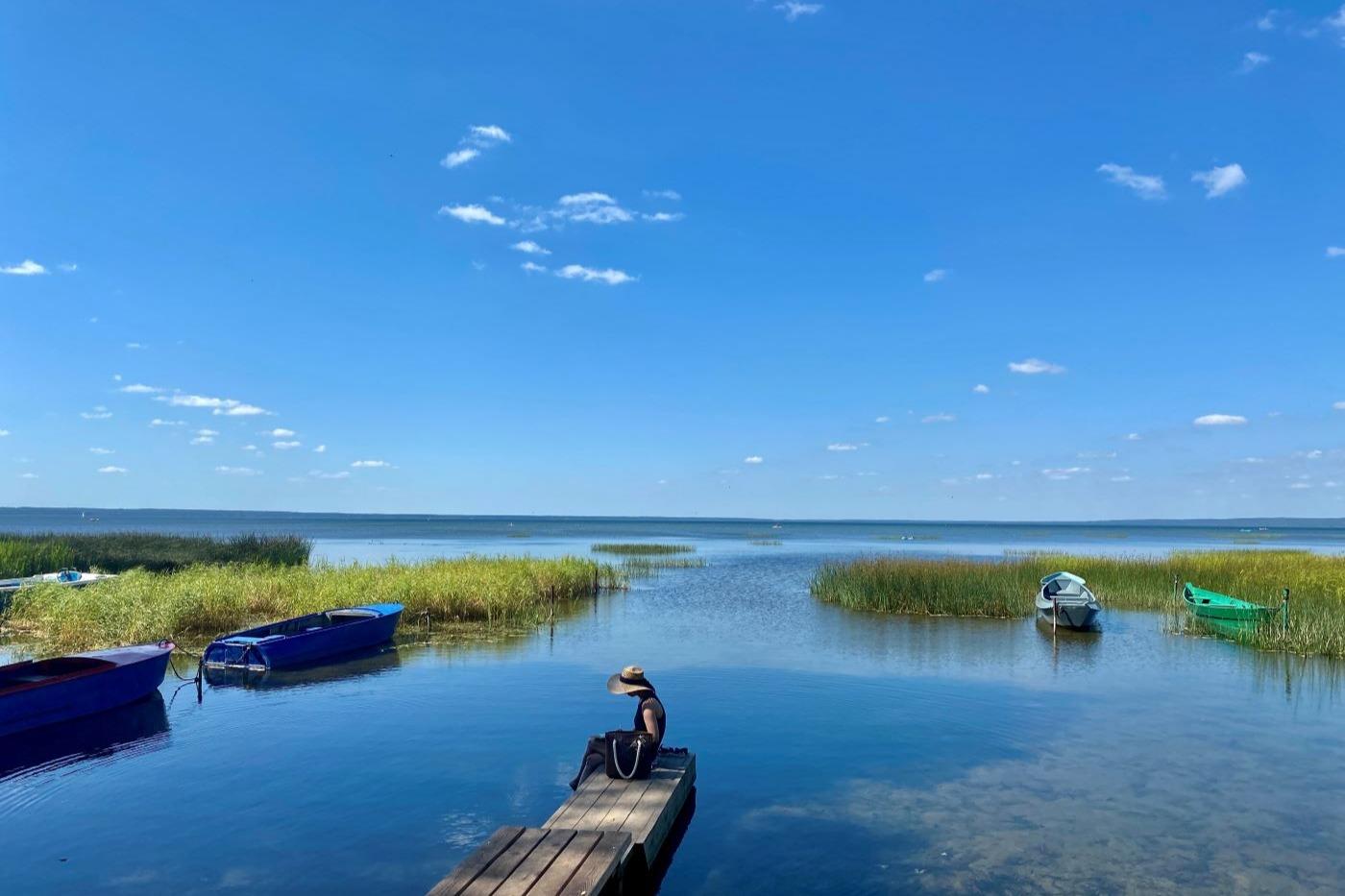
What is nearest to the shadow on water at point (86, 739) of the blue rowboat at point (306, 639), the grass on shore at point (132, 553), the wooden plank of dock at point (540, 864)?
the blue rowboat at point (306, 639)

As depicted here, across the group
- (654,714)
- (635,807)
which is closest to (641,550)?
(654,714)

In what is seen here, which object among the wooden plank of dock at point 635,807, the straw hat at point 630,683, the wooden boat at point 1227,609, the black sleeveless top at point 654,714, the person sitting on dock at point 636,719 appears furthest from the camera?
the wooden boat at point 1227,609

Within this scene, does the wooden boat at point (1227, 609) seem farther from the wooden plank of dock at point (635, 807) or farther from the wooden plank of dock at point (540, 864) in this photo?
the wooden plank of dock at point (540, 864)

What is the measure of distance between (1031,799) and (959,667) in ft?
33.8

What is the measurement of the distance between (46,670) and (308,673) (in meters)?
5.54

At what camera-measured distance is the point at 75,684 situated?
15953mm

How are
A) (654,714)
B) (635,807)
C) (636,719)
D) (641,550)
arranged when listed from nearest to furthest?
1. (635,807)
2. (654,714)
3. (636,719)
4. (641,550)

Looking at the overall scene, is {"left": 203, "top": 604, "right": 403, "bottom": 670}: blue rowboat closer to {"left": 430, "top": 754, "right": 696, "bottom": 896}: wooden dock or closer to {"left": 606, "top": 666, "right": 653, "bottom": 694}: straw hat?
{"left": 606, "top": 666, "right": 653, "bottom": 694}: straw hat

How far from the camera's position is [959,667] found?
2239cm

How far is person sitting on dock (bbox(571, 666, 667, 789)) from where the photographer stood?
11.5 m

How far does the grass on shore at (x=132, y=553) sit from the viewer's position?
3666cm

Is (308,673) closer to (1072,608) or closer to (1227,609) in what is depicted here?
(1072,608)

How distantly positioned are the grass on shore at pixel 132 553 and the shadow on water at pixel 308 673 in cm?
1471

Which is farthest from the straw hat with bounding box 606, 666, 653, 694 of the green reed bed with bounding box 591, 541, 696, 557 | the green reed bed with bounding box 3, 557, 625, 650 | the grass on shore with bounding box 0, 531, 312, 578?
the green reed bed with bounding box 591, 541, 696, 557
